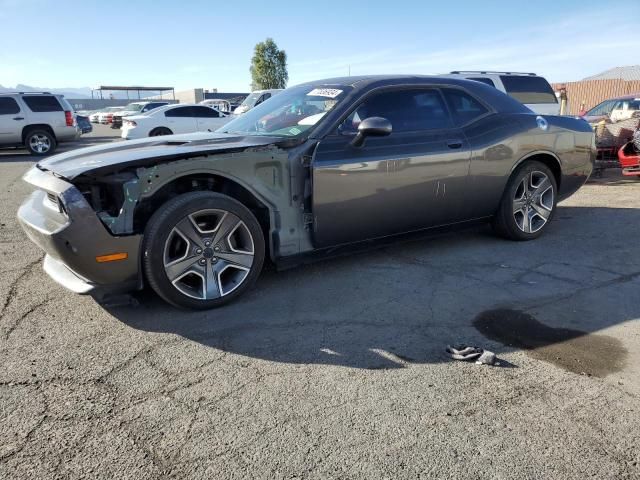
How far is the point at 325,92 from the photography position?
4.27 meters

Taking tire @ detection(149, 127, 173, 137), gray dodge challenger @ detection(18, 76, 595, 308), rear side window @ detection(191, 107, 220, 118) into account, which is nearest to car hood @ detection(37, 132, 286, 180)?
gray dodge challenger @ detection(18, 76, 595, 308)

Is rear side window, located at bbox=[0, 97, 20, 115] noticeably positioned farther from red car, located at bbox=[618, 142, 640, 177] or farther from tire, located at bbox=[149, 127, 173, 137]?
red car, located at bbox=[618, 142, 640, 177]

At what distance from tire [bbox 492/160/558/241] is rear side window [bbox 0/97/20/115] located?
15.1 m

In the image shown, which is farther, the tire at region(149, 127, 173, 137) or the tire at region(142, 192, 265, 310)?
the tire at region(149, 127, 173, 137)

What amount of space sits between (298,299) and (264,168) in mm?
1002

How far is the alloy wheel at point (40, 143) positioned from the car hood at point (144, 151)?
538 inches

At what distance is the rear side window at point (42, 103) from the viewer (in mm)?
15211

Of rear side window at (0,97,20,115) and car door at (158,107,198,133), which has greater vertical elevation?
rear side window at (0,97,20,115)

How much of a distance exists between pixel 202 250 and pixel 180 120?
1383cm

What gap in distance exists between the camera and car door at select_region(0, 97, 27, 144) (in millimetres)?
14766

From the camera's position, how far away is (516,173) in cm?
498

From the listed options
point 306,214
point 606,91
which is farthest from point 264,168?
point 606,91

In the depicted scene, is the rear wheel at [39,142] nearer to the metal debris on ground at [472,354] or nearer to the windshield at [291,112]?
the windshield at [291,112]

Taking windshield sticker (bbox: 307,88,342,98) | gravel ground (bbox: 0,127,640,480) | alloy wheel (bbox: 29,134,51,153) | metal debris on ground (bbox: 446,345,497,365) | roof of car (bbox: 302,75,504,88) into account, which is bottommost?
gravel ground (bbox: 0,127,640,480)
